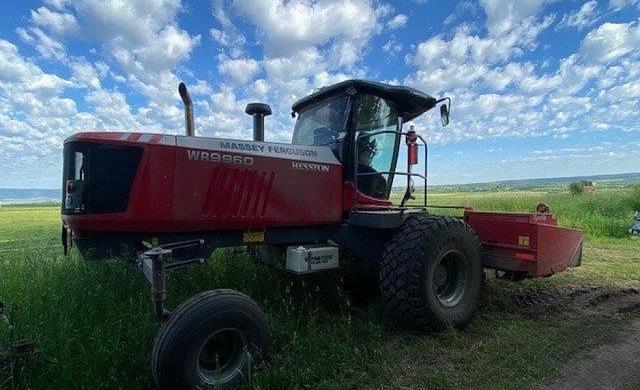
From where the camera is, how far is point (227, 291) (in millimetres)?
3035

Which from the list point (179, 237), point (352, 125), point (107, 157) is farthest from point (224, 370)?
point (352, 125)

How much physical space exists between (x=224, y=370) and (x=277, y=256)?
5.12ft

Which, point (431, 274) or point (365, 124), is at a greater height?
point (365, 124)

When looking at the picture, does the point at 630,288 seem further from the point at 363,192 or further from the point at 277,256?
the point at 277,256

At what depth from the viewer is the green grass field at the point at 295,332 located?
302 cm

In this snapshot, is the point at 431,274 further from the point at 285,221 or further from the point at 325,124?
the point at 325,124

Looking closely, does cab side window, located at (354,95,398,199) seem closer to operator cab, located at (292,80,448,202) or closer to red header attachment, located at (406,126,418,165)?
operator cab, located at (292,80,448,202)

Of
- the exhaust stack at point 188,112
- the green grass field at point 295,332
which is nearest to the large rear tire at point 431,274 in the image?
the green grass field at point 295,332

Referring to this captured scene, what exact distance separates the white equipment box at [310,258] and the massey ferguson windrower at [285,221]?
14 mm

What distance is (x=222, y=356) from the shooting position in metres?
3.11

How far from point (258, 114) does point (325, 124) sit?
2.64 feet

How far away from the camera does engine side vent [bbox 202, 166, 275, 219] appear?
3.52 metres

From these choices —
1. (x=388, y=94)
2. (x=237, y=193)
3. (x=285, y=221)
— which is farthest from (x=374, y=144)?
(x=237, y=193)

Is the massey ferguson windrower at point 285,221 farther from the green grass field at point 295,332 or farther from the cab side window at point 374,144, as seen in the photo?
the green grass field at point 295,332
